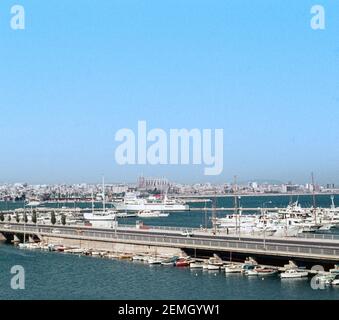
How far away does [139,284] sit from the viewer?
12.9 metres

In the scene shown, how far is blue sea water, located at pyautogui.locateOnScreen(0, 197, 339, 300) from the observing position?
453 inches

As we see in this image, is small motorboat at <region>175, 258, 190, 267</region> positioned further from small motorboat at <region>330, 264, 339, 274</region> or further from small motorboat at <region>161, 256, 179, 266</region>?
small motorboat at <region>330, 264, 339, 274</region>

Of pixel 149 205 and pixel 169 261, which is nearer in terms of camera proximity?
pixel 169 261

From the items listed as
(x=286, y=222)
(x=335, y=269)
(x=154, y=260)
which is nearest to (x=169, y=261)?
(x=154, y=260)

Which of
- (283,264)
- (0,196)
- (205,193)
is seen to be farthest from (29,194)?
(283,264)

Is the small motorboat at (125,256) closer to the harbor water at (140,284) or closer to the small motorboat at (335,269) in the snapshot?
the harbor water at (140,284)

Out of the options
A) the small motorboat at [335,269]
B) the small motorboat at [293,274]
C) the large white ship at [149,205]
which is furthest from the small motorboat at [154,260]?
the large white ship at [149,205]

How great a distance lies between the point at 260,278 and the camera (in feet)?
42.8

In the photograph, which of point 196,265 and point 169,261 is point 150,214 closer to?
point 169,261

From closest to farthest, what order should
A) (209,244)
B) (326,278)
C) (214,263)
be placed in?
1. (326,278)
2. (214,263)
3. (209,244)
